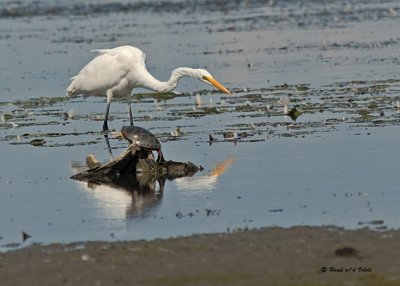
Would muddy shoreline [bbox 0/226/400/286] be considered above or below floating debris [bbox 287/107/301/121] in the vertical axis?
below

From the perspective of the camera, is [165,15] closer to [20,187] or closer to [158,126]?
[158,126]

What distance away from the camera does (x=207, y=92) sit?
23562 mm

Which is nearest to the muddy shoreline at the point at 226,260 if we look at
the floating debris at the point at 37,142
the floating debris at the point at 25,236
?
the floating debris at the point at 25,236

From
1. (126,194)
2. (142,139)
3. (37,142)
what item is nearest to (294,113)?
(37,142)

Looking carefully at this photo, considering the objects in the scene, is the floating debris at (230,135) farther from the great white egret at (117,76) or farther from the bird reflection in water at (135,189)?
the bird reflection in water at (135,189)

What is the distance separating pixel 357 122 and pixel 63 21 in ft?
96.7

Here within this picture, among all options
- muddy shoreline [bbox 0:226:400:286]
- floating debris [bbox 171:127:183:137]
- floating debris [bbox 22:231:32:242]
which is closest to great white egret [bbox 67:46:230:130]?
floating debris [bbox 171:127:183:137]

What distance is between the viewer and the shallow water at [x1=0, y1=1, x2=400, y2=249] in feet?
40.4

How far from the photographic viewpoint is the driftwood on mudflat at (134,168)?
15047 mm

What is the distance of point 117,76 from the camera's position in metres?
19.7

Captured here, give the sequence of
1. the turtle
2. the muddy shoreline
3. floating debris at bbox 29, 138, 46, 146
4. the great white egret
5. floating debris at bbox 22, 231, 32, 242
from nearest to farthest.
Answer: the muddy shoreline
floating debris at bbox 22, 231, 32, 242
the turtle
floating debris at bbox 29, 138, 46, 146
the great white egret

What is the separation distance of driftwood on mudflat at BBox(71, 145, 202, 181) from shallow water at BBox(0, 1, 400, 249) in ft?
0.90

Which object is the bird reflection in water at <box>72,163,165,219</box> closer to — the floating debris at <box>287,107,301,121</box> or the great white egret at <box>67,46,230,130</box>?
the great white egret at <box>67,46,230,130</box>

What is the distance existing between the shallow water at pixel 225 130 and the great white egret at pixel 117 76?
1.81ft
